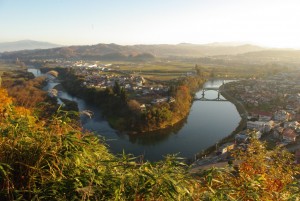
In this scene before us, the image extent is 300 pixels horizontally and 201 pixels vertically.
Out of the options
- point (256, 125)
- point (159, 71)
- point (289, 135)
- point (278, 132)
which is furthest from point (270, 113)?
point (159, 71)

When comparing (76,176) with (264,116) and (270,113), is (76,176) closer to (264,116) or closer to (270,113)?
(264,116)

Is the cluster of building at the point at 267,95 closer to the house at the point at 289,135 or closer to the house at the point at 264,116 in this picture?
the house at the point at 264,116

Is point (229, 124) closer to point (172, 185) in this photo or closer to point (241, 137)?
point (241, 137)

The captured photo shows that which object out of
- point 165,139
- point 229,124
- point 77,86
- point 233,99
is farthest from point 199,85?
point 165,139

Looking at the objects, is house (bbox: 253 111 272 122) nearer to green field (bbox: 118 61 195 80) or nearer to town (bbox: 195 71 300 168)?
town (bbox: 195 71 300 168)

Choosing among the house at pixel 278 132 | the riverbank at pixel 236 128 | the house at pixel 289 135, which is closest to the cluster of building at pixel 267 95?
the riverbank at pixel 236 128

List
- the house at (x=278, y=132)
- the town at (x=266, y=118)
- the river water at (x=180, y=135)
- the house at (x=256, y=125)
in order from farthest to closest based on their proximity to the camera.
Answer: the house at (x=256, y=125) < the house at (x=278, y=132) < the river water at (x=180, y=135) < the town at (x=266, y=118)
